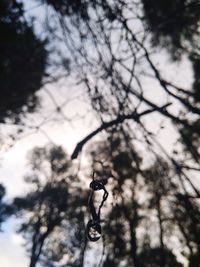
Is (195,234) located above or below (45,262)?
below

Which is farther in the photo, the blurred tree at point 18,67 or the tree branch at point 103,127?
the blurred tree at point 18,67

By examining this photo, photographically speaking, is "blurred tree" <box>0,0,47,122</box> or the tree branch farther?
"blurred tree" <box>0,0,47,122</box>

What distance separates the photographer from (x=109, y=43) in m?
3.35

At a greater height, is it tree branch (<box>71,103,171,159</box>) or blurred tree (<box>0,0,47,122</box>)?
blurred tree (<box>0,0,47,122</box>)

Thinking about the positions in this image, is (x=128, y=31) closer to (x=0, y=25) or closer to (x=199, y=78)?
(x=199, y=78)

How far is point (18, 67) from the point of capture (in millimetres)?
10398

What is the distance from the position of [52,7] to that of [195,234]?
9.22 ft

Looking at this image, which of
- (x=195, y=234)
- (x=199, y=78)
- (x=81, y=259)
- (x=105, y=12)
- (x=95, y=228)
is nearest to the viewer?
(x=95, y=228)

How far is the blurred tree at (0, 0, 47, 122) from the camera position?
912 cm

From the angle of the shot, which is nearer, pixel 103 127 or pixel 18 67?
pixel 103 127

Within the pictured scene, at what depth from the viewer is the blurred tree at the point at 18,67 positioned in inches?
359

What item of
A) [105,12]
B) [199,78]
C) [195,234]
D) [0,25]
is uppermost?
[0,25]

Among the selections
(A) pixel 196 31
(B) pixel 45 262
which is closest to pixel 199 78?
(A) pixel 196 31

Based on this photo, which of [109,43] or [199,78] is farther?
[199,78]
